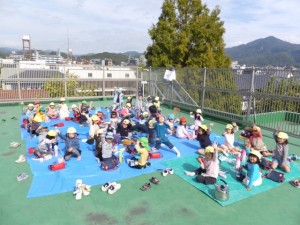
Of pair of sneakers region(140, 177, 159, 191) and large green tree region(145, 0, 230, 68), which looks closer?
pair of sneakers region(140, 177, 159, 191)

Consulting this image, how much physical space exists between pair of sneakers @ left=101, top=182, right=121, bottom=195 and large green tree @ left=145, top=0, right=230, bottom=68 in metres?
13.8

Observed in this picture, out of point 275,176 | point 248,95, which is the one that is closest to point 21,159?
point 275,176

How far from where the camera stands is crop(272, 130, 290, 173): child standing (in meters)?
6.50

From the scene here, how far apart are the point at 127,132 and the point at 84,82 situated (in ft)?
30.0

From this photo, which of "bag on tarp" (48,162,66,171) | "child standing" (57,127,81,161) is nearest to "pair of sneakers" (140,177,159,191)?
"bag on tarp" (48,162,66,171)

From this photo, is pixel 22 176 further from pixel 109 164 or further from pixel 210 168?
pixel 210 168

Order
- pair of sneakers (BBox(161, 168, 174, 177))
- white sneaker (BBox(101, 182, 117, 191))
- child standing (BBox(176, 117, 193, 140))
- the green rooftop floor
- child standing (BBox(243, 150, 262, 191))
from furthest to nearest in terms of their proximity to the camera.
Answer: child standing (BBox(176, 117, 193, 140)), pair of sneakers (BBox(161, 168, 174, 177)), child standing (BBox(243, 150, 262, 191)), white sneaker (BBox(101, 182, 117, 191)), the green rooftop floor

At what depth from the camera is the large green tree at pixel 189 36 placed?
676 inches

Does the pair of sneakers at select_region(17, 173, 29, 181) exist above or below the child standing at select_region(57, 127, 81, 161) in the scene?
below

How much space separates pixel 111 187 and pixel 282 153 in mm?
4667

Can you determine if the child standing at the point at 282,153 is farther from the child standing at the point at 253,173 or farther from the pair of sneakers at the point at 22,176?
the pair of sneakers at the point at 22,176

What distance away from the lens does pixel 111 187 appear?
5.25 metres

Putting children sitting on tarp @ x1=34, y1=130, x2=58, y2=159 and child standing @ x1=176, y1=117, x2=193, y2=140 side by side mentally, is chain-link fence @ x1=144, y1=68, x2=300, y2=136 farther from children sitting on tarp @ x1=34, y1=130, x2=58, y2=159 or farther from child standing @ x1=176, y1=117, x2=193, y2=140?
children sitting on tarp @ x1=34, y1=130, x2=58, y2=159

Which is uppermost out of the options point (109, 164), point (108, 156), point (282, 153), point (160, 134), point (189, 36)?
point (189, 36)
